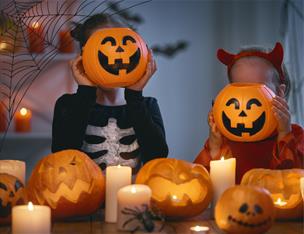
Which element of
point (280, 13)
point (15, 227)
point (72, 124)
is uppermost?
point (280, 13)

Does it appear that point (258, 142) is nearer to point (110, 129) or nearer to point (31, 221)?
point (110, 129)

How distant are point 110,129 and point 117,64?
318 millimetres

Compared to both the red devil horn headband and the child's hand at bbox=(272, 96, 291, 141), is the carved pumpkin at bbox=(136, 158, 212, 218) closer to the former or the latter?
the child's hand at bbox=(272, 96, 291, 141)

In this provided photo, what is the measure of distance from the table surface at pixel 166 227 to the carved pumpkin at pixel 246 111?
31 cm

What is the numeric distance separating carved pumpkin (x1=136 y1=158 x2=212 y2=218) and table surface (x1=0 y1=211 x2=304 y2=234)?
1.4 inches

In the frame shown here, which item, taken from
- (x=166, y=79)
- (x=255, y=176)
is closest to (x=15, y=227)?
(x=255, y=176)

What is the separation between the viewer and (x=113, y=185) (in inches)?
70.6

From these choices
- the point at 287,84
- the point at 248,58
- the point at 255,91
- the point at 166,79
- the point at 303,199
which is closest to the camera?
the point at 303,199

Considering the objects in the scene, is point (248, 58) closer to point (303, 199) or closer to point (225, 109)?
point (225, 109)

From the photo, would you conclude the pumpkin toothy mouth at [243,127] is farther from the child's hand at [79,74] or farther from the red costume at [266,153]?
the child's hand at [79,74]

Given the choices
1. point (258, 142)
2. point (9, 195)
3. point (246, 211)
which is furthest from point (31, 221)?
point (258, 142)

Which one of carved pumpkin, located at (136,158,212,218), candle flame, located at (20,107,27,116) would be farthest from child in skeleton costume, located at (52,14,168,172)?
candle flame, located at (20,107,27,116)

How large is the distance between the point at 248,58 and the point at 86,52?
53 cm

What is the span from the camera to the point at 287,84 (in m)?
2.36
